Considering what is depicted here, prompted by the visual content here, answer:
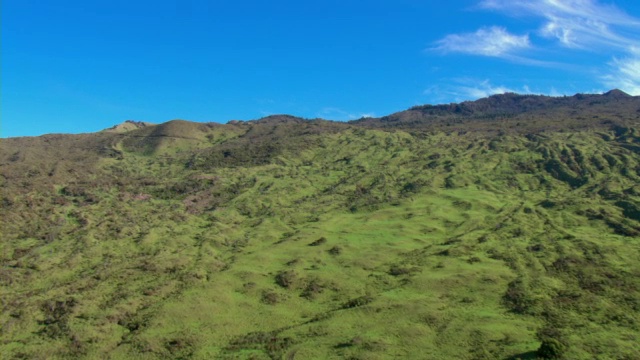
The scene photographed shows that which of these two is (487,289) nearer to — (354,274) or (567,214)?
(354,274)

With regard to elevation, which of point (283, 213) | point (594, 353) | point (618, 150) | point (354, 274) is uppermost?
point (618, 150)

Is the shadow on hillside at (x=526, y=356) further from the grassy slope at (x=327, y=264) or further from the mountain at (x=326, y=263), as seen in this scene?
the grassy slope at (x=327, y=264)

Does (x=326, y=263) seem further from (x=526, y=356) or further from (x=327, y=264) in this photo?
(x=526, y=356)

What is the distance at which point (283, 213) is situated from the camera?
14738 centimetres

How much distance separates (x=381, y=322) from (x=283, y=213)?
7521 cm

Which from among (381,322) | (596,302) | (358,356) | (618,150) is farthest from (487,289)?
(618,150)

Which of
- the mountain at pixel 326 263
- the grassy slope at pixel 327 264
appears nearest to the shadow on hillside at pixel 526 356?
the mountain at pixel 326 263

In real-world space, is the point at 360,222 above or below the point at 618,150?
below

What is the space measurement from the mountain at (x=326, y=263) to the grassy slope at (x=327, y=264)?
0.45 metres

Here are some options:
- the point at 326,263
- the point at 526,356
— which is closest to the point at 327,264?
the point at 326,263

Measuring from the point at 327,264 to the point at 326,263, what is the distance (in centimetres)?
61

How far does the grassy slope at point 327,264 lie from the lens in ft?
243

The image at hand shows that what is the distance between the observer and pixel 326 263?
105 m

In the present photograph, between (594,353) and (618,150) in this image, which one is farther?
(618,150)
